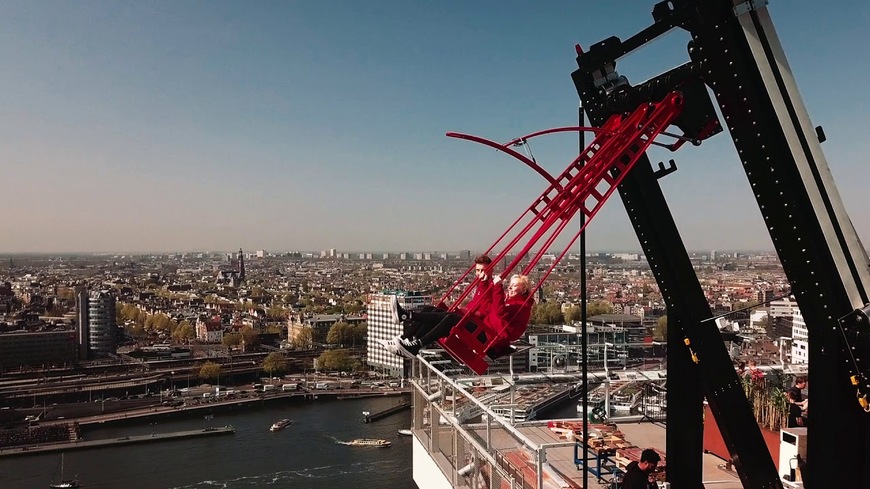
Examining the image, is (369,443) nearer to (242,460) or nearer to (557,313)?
(242,460)

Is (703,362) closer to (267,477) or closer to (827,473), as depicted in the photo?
(827,473)

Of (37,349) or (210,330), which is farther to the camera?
(210,330)

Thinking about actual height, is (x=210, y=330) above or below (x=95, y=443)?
above

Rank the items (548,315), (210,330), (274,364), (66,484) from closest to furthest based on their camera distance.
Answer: (66,484)
(274,364)
(548,315)
(210,330)

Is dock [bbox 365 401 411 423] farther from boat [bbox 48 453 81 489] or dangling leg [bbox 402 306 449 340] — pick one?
dangling leg [bbox 402 306 449 340]

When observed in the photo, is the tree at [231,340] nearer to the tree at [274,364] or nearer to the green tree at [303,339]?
the green tree at [303,339]

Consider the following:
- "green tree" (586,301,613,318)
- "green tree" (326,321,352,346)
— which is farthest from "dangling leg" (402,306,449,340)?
"green tree" (326,321,352,346)

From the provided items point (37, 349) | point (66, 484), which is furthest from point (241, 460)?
point (37, 349)
